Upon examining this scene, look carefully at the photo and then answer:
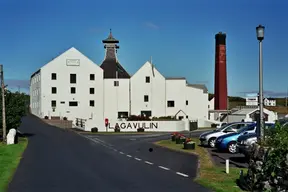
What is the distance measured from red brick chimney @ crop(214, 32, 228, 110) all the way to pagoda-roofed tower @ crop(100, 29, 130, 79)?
612 inches

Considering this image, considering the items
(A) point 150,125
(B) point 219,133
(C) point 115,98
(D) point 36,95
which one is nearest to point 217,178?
(B) point 219,133

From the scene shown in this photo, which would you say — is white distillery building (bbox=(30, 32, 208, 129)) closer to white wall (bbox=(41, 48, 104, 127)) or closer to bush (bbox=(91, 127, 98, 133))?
white wall (bbox=(41, 48, 104, 127))

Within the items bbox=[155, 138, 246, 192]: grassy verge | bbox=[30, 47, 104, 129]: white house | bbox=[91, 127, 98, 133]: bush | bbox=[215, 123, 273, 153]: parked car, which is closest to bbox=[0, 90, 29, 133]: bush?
bbox=[91, 127, 98, 133]: bush

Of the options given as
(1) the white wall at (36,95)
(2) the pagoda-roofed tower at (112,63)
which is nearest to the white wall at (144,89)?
(2) the pagoda-roofed tower at (112,63)

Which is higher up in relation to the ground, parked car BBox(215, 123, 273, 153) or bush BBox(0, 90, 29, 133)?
bush BBox(0, 90, 29, 133)

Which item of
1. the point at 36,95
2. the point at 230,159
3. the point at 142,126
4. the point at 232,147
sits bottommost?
the point at 142,126

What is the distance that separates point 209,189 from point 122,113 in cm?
6272

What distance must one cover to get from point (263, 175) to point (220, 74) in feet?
225

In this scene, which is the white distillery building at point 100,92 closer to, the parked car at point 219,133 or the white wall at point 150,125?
the white wall at point 150,125

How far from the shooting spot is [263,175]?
479 inches

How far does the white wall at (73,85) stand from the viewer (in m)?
76.0

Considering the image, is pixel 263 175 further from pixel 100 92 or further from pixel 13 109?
pixel 100 92

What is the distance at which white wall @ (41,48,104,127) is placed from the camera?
7600cm

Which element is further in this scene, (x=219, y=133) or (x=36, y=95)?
(x=36, y=95)
